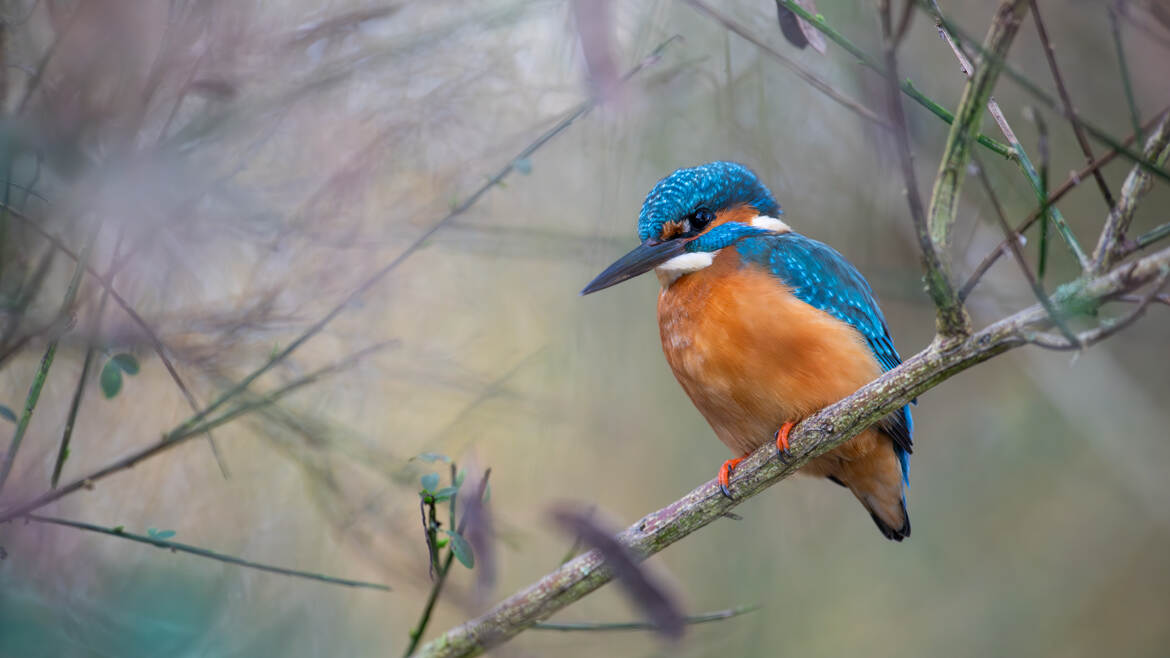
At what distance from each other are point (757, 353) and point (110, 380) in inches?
62.9

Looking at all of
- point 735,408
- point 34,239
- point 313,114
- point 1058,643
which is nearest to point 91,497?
point 34,239

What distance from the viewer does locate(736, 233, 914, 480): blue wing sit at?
9.12 feet

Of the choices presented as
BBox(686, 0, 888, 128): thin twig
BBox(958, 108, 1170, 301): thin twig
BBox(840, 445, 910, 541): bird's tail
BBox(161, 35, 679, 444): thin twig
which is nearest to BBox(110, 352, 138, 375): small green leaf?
BBox(161, 35, 679, 444): thin twig

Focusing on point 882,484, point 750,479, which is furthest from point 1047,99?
point 882,484

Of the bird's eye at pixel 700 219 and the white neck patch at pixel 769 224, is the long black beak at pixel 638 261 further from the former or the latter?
the white neck patch at pixel 769 224

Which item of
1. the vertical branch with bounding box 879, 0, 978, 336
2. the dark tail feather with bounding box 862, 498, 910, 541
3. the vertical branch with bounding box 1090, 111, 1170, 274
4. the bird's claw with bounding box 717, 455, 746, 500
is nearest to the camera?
the vertical branch with bounding box 879, 0, 978, 336

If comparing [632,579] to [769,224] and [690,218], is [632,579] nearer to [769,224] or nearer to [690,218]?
[690,218]

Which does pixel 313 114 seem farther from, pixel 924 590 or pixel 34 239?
pixel 924 590

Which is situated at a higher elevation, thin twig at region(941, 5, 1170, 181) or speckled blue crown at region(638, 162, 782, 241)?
thin twig at region(941, 5, 1170, 181)

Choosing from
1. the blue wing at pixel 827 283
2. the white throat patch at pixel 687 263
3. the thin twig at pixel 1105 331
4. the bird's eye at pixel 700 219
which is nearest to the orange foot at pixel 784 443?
the blue wing at pixel 827 283

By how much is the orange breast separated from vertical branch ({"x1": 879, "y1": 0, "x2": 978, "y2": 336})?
0.93 m

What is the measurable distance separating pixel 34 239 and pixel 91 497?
85 centimetres

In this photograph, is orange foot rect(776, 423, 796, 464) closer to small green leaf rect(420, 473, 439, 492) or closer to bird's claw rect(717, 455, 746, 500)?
bird's claw rect(717, 455, 746, 500)

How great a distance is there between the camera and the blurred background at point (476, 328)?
6.40ft
